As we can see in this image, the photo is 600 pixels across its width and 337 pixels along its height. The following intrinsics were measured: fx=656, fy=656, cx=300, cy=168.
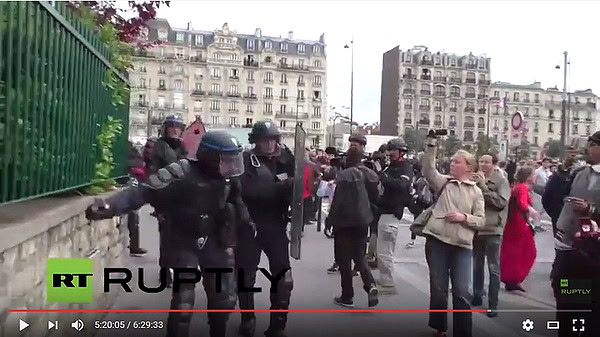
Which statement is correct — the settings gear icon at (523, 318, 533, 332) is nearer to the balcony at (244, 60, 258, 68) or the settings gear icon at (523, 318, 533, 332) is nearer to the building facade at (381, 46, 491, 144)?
the building facade at (381, 46, 491, 144)

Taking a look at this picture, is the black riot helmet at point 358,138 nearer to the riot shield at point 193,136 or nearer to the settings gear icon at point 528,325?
the riot shield at point 193,136

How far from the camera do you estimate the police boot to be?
2906 millimetres

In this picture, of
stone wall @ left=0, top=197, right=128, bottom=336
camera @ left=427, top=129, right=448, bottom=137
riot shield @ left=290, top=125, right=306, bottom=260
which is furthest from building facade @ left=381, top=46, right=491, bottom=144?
stone wall @ left=0, top=197, right=128, bottom=336

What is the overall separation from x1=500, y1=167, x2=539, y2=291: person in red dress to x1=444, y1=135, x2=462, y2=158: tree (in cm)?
167

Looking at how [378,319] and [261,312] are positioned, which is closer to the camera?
[261,312]

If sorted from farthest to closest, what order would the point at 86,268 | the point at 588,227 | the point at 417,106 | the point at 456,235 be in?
the point at 456,235, the point at 588,227, the point at 417,106, the point at 86,268

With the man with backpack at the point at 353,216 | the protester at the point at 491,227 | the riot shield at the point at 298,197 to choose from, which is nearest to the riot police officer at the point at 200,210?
the riot shield at the point at 298,197

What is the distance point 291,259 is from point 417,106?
904 mm

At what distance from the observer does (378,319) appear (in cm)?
328

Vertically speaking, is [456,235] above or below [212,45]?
below

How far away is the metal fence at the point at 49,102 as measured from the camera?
237cm

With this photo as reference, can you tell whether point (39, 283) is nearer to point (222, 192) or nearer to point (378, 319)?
point (222, 192)

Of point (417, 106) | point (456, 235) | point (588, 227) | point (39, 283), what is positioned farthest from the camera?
point (456, 235)

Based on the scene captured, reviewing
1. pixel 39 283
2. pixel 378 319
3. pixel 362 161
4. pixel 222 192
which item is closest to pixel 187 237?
pixel 222 192
